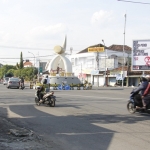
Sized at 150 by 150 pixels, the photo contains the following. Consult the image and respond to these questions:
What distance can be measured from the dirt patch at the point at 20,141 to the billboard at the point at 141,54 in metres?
32.8

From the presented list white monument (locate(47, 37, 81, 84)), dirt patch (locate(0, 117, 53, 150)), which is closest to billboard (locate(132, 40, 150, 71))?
white monument (locate(47, 37, 81, 84))

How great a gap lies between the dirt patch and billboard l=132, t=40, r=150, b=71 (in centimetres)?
3275

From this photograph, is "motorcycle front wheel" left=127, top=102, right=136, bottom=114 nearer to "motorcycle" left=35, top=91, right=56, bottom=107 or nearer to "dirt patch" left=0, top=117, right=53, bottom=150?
"motorcycle" left=35, top=91, right=56, bottom=107

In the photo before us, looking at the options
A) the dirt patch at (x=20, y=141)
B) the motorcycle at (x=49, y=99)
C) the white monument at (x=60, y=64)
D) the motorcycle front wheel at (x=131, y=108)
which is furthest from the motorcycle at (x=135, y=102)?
the white monument at (x=60, y=64)

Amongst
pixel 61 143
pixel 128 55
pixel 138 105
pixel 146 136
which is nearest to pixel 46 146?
pixel 61 143

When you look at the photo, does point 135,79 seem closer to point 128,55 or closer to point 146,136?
point 128,55

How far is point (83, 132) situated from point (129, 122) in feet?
8.90

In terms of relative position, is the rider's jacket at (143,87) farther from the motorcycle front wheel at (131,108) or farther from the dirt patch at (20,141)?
the dirt patch at (20,141)

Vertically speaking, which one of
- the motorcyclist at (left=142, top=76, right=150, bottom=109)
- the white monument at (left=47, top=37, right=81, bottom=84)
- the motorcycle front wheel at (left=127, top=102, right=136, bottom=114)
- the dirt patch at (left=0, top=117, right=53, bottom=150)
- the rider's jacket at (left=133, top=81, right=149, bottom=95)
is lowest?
the dirt patch at (left=0, top=117, right=53, bottom=150)

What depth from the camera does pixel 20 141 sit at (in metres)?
7.99

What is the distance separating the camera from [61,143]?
26.7ft

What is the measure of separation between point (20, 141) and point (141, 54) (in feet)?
113

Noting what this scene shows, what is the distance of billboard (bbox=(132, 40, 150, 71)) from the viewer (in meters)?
40.1

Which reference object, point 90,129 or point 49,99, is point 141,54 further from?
point 90,129
